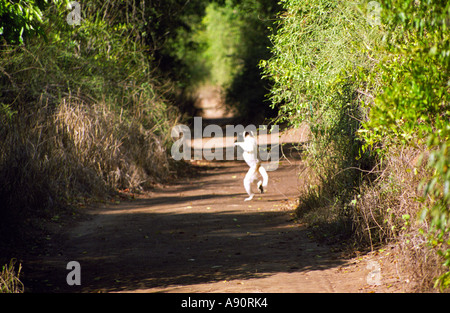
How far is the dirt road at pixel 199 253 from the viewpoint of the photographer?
283 inches

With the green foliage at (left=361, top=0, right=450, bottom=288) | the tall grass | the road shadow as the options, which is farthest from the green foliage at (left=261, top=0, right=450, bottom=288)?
the tall grass

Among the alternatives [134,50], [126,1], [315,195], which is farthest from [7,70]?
[315,195]

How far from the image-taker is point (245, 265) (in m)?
8.02

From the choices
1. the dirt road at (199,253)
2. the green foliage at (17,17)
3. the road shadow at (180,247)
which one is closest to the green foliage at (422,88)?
the dirt road at (199,253)

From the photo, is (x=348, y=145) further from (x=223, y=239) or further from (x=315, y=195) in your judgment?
(x=223, y=239)

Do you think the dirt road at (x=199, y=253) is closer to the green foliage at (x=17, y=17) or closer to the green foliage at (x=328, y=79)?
the green foliage at (x=328, y=79)

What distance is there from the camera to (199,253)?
8859 millimetres

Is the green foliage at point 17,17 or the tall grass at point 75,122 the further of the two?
the tall grass at point 75,122

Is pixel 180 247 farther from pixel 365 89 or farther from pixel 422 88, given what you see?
pixel 422 88

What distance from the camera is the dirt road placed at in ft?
23.6

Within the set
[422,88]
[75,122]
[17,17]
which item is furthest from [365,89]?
[75,122]

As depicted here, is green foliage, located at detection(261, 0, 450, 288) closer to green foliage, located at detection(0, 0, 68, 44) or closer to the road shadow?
the road shadow

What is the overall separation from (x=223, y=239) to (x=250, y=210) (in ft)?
8.69

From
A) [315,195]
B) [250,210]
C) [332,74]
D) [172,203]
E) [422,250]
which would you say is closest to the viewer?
[422,250]
